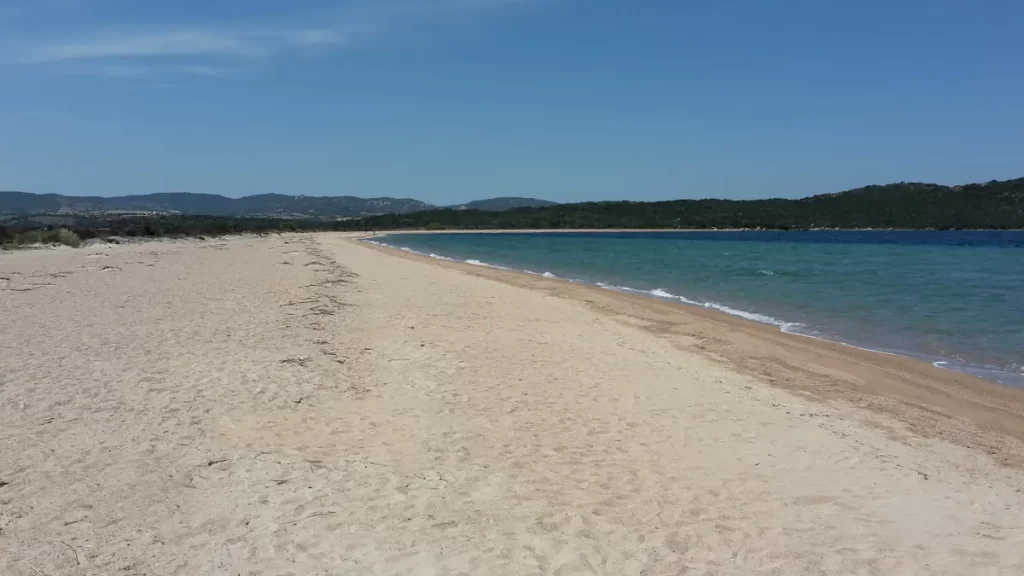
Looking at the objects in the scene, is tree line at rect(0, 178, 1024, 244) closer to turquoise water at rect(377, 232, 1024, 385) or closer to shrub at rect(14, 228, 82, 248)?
shrub at rect(14, 228, 82, 248)

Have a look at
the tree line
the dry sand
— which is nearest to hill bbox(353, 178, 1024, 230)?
the tree line

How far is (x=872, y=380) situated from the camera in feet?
31.1

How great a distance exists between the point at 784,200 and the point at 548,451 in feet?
548

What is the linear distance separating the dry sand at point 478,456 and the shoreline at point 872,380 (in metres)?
0.06

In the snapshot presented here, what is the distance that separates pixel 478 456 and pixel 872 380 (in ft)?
21.4

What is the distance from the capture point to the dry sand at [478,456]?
407 centimetres

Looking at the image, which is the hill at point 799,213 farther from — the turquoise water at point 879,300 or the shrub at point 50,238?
the turquoise water at point 879,300

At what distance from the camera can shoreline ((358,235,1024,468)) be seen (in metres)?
7.23

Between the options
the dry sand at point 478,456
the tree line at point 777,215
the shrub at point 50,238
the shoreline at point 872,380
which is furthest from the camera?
the tree line at point 777,215

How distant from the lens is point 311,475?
5.05 m

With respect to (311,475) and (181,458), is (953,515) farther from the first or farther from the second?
(181,458)

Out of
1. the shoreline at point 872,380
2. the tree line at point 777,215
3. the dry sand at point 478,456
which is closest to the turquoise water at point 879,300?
the shoreline at point 872,380

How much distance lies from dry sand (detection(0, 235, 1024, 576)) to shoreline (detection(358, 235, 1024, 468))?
0.06 m

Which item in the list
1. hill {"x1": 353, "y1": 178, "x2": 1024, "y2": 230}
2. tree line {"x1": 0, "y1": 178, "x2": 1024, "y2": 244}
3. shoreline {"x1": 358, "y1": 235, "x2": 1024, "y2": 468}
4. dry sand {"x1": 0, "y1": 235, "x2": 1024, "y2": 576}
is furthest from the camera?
hill {"x1": 353, "y1": 178, "x2": 1024, "y2": 230}
